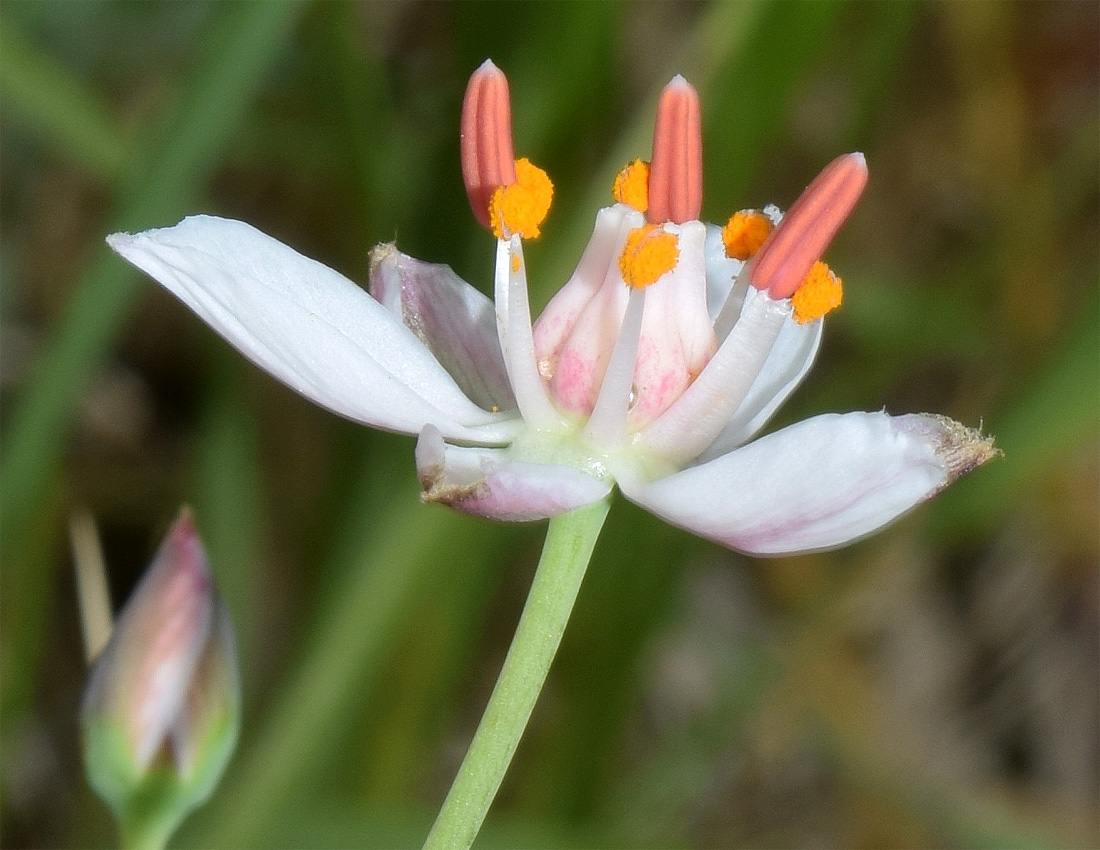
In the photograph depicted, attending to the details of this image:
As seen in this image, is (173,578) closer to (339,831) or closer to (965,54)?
(339,831)

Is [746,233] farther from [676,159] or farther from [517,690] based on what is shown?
[517,690]

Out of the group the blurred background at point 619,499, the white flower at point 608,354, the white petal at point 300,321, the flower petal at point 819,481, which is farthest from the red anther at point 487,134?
the blurred background at point 619,499

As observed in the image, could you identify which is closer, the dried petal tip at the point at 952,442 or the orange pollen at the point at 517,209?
the dried petal tip at the point at 952,442

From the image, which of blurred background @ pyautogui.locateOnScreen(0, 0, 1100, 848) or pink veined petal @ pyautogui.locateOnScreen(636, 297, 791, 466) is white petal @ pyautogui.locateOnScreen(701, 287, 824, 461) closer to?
pink veined petal @ pyautogui.locateOnScreen(636, 297, 791, 466)

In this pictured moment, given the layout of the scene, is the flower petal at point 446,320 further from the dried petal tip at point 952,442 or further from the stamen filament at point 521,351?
the dried petal tip at point 952,442

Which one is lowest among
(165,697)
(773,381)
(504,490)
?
(165,697)

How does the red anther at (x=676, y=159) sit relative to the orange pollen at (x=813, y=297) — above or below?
above

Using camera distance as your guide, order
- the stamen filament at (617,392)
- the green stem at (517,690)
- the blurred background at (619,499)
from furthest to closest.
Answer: the blurred background at (619,499) < the stamen filament at (617,392) < the green stem at (517,690)

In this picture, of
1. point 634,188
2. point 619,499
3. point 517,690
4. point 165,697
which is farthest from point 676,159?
point 619,499
